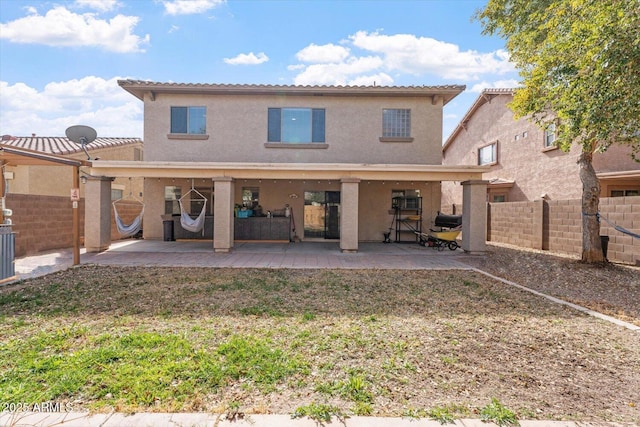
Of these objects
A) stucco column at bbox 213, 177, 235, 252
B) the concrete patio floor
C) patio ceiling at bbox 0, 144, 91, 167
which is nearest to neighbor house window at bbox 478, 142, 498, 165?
the concrete patio floor

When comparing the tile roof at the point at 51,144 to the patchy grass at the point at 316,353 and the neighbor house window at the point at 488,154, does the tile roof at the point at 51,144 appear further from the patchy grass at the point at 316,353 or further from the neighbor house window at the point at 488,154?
the neighbor house window at the point at 488,154

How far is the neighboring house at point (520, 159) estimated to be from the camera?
14.1 meters

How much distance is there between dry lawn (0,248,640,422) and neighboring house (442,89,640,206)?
33.2 ft


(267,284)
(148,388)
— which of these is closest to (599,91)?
(267,284)

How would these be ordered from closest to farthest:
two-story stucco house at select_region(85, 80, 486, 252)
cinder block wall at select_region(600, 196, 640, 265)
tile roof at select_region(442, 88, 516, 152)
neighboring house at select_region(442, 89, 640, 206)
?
1. cinder block wall at select_region(600, 196, 640, 265)
2. two-story stucco house at select_region(85, 80, 486, 252)
3. neighboring house at select_region(442, 89, 640, 206)
4. tile roof at select_region(442, 88, 516, 152)

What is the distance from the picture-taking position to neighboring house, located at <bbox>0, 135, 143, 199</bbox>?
13.9 meters

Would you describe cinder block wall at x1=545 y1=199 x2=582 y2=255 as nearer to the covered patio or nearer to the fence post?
the fence post

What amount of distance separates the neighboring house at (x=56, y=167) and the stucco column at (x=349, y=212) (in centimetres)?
820

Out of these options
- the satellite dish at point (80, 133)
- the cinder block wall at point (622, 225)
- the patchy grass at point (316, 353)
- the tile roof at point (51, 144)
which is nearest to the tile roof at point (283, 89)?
the satellite dish at point (80, 133)

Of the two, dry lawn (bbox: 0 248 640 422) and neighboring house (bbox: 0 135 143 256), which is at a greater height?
neighboring house (bbox: 0 135 143 256)

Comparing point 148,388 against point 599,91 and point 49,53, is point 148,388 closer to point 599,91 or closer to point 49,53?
point 599,91

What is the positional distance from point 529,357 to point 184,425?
364 cm

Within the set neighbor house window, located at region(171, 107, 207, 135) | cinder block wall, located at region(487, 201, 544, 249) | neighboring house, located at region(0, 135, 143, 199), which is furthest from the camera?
neighboring house, located at region(0, 135, 143, 199)

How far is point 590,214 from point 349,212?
6.71m
